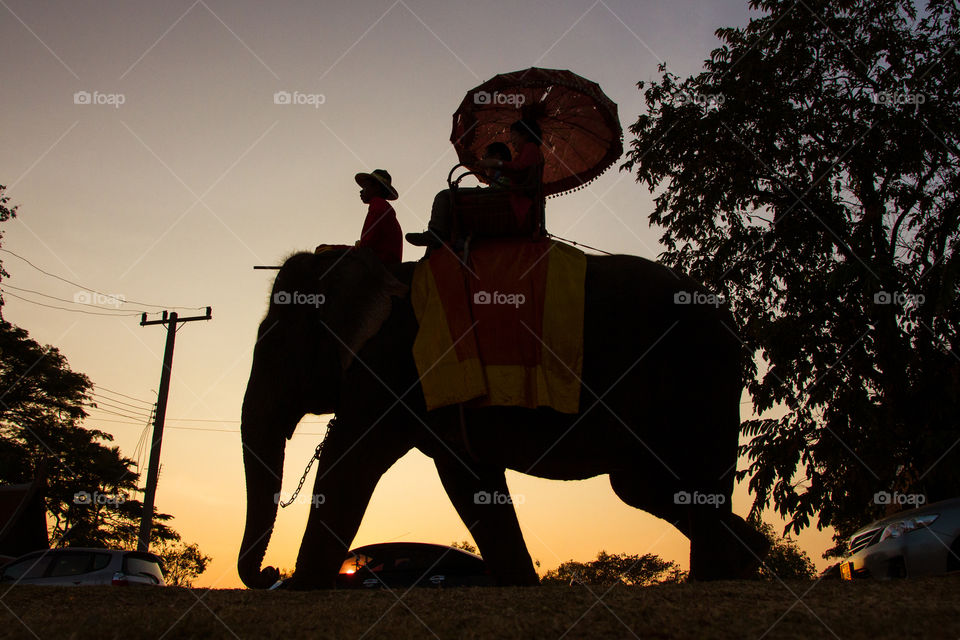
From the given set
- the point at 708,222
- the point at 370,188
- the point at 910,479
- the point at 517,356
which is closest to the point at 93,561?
the point at 370,188

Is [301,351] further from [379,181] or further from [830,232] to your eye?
[830,232]

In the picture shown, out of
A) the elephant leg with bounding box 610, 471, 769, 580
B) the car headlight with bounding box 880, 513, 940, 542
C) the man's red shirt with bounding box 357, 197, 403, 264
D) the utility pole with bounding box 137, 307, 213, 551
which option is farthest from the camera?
the utility pole with bounding box 137, 307, 213, 551

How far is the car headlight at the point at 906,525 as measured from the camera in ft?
21.8

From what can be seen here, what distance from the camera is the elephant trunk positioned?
5.05 metres

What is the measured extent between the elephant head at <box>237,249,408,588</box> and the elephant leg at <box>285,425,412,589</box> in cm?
44

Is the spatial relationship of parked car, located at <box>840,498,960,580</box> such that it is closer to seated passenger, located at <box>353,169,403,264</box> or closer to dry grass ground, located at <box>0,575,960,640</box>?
dry grass ground, located at <box>0,575,960,640</box>

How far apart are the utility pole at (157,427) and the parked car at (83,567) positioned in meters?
8.82

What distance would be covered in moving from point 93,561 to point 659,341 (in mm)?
9348

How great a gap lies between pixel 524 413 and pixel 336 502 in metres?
1.33

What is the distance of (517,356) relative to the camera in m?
5.16

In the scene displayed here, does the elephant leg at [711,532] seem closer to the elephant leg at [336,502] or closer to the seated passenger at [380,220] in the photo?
the elephant leg at [336,502]

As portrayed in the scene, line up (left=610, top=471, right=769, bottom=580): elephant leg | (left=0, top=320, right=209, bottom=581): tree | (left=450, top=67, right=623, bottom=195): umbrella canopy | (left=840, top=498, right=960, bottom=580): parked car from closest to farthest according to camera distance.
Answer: (left=610, top=471, right=769, bottom=580): elephant leg, (left=450, top=67, right=623, bottom=195): umbrella canopy, (left=840, top=498, right=960, bottom=580): parked car, (left=0, top=320, right=209, bottom=581): tree

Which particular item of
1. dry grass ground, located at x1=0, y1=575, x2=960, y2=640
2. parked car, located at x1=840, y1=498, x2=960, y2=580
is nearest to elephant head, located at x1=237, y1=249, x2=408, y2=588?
dry grass ground, located at x1=0, y1=575, x2=960, y2=640

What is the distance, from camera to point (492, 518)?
5984mm
